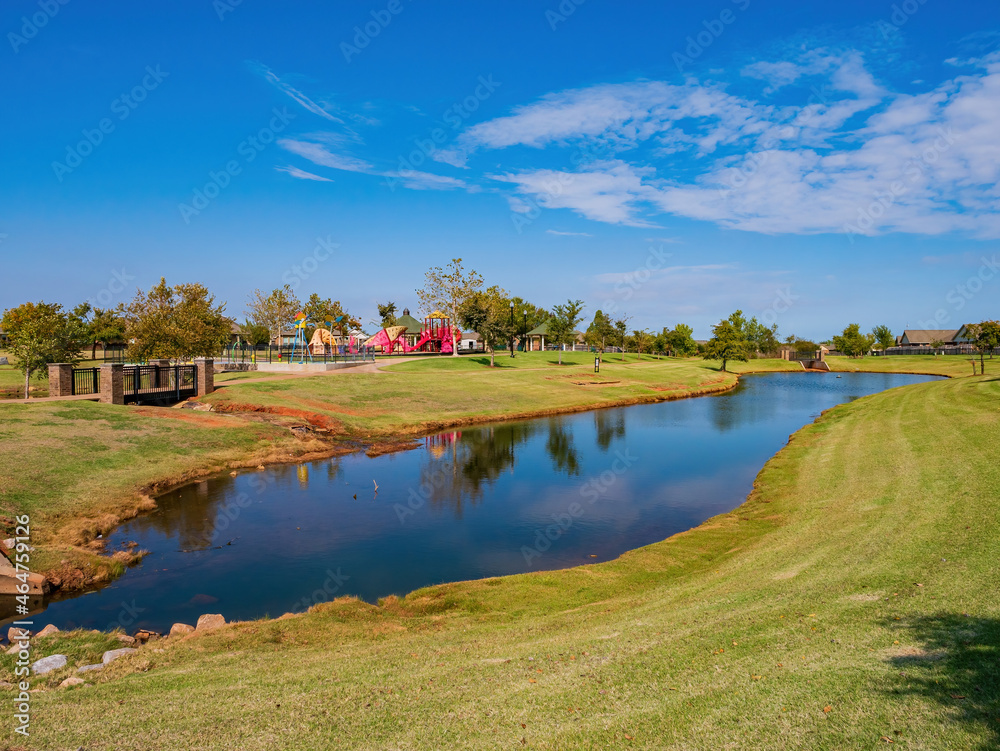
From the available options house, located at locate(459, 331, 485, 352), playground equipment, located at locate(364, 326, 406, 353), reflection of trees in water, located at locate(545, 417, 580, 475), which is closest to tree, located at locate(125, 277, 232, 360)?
reflection of trees in water, located at locate(545, 417, 580, 475)

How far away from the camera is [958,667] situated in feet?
21.9

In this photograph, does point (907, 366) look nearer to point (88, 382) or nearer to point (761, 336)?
point (761, 336)

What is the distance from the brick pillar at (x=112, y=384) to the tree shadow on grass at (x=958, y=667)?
116 feet

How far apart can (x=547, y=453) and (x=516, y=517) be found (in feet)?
38.9

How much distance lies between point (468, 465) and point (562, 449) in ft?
22.2

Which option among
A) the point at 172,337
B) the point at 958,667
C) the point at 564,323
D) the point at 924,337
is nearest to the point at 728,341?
the point at 564,323

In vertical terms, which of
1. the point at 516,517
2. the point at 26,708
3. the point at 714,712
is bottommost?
the point at 516,517

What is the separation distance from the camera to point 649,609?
35.5 ft

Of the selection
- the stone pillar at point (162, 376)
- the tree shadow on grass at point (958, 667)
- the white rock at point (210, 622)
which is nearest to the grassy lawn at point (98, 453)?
the stone pillar at point (162, 376)

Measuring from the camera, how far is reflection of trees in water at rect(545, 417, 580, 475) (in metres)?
28.6

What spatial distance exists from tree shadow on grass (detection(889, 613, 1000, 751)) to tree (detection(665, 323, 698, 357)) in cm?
12575

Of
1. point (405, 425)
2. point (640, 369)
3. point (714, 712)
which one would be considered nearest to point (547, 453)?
point (405, 425)

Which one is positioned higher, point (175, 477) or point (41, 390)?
point (41, 390)

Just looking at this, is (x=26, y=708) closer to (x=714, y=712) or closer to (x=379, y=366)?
(x=714, y=712)
